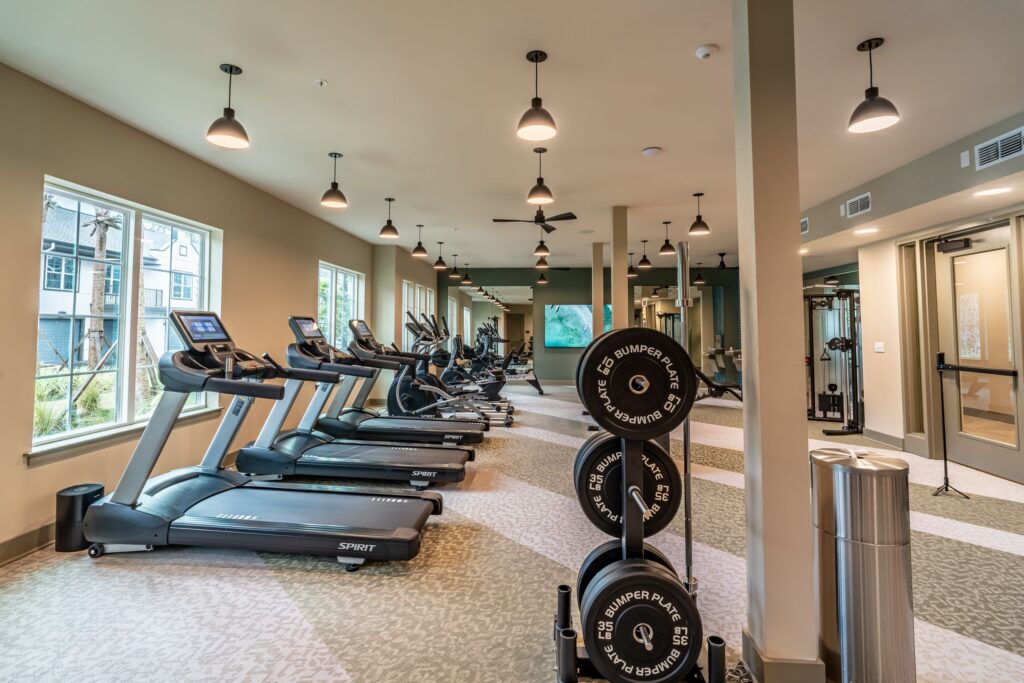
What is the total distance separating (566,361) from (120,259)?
10596 millimetres

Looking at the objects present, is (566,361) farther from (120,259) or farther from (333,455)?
(120,259)

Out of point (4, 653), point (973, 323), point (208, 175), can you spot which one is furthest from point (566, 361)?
point (4, 653)

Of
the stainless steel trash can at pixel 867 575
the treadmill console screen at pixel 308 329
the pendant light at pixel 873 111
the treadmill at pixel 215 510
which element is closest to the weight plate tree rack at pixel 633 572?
the stainless steel trash can at pixel 867 575

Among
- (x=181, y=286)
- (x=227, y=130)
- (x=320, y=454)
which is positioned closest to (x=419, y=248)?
(x=181, y=286)

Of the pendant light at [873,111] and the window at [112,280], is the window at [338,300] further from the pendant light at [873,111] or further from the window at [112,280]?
the pendant light at [873,111]

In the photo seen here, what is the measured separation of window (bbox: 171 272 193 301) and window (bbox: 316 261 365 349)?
2431 mm

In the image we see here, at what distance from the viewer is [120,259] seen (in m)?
4.29

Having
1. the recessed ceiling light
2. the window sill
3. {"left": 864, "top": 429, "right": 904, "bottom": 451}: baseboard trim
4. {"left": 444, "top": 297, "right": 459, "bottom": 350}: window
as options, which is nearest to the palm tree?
the window sill

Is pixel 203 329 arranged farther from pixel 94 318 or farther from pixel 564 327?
pixel 564 327

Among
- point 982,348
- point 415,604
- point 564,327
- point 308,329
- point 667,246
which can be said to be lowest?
point 415,604

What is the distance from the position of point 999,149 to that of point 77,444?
24.9 ft

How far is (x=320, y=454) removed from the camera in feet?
15.7

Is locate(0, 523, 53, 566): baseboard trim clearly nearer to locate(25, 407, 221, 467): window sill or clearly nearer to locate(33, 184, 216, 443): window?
locate(25, 407, 221, 467): window sill

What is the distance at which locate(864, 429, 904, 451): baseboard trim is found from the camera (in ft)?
20.2
